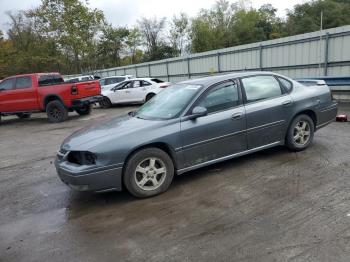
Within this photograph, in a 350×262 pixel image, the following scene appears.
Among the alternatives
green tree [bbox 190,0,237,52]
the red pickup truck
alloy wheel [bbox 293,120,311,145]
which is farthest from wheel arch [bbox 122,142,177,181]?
green tree [bbox 190,0,237,52]

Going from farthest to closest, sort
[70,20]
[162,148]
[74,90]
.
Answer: [70,20] < [74,90] < [162,148]

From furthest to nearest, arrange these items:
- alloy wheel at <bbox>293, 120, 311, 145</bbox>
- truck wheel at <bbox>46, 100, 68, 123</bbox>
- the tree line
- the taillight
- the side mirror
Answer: the tree line
truck wheel at <bbox>46, 100, 68, 123</bbox>
the taillight
alloy wheel at <bbox>293, 120, 311, 145</bbox>
the side mirror

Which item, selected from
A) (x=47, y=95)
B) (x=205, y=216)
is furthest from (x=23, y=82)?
(x=205, y=216)

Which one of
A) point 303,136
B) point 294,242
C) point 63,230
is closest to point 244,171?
point 303,136

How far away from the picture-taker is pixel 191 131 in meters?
4.65

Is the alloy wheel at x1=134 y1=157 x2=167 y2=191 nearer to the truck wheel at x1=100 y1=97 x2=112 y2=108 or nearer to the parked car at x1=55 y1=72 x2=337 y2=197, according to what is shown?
the parked car at x1=55 y1=72 x2=337 y2=197

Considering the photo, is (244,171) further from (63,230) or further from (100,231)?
(63,230)

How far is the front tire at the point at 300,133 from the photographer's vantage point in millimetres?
5648

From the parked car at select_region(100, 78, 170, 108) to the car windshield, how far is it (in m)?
9.74

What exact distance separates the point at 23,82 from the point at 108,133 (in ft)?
33.6

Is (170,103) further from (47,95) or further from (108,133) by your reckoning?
(47,95)

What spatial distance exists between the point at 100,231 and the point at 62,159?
4.24 ft

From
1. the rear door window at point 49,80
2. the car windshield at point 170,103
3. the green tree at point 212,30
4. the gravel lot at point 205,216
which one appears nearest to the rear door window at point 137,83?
the rear door window at point 49,80

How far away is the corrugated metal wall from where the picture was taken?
11.5 m
